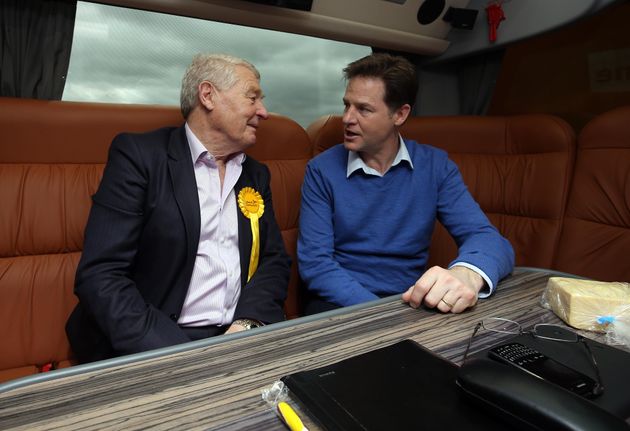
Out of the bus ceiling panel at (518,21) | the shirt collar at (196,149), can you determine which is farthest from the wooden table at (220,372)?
the bus ceiling panel at (518,21)

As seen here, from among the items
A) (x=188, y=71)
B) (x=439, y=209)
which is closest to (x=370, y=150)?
(x=439, y=209)

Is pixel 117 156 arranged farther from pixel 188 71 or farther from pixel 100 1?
pixel 100 1

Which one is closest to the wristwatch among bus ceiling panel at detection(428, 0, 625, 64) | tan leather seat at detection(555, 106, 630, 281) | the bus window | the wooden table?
the wooden table

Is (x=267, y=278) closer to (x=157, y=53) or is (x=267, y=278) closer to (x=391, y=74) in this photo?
(x=391, y=74)

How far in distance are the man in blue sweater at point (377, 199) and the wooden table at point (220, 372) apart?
689 mm

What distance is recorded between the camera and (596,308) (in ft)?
2.78

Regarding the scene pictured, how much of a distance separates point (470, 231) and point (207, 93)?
109cm

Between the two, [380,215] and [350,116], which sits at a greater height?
[350,116]

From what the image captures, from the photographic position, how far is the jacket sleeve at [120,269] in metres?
1.17

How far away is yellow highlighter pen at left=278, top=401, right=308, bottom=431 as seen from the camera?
0.52m

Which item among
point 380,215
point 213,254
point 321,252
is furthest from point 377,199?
point 213,254

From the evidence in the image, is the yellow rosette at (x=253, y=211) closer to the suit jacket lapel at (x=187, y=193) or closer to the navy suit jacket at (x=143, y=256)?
the navy suit jacket at (x=143, y=256)

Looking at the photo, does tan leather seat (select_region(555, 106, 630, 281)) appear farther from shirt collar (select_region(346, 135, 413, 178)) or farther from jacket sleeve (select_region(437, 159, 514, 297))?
shirt collar (select_region(346, 135, 413, 178))

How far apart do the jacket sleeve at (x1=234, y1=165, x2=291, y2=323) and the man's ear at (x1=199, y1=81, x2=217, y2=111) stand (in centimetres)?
32
